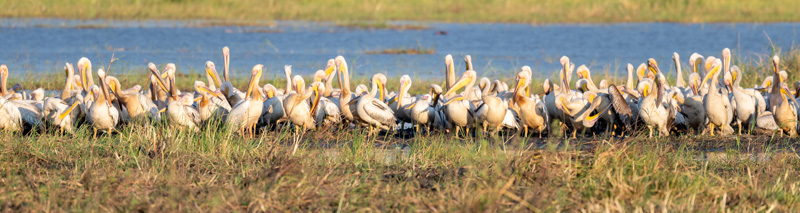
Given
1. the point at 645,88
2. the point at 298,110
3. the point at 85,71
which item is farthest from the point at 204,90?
the point at 645,88

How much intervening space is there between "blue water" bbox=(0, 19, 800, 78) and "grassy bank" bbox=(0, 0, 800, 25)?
912 mm

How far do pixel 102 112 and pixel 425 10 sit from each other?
67.8ft

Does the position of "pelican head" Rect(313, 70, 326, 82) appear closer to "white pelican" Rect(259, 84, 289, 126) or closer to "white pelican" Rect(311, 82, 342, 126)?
"white pelican" Rect(311, 82, 342, 126)

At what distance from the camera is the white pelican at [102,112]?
26.3ft

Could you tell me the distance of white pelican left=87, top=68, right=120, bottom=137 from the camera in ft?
26.3

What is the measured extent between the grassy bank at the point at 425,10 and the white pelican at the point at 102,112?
54.3 ft

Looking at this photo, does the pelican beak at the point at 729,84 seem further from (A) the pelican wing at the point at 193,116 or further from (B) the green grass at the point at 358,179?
(A) the pelican wing at the point at 193,116

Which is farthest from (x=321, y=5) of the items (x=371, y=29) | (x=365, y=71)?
(x=365, y=71)

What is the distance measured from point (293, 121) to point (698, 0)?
74.7ft

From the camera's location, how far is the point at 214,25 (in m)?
23.9

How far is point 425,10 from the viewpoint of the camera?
28312 millimetres

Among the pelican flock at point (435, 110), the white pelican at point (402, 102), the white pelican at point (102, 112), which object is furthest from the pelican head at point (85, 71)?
the white pelican at point (402, 102)

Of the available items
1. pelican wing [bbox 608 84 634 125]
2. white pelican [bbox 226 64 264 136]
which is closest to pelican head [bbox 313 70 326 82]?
white pelican [bbox 226 64 264 136]

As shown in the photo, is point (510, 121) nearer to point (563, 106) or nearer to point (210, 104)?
point (563, 106)
